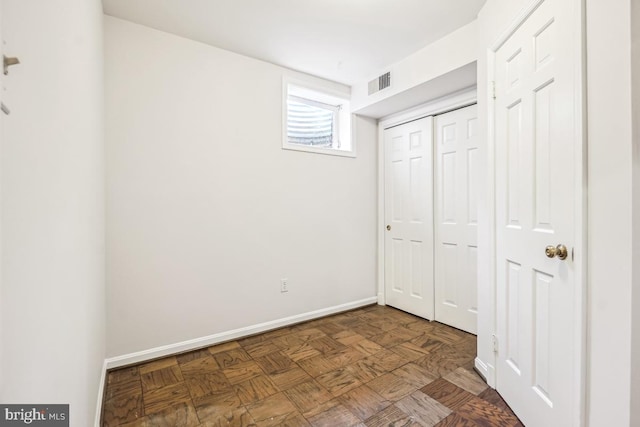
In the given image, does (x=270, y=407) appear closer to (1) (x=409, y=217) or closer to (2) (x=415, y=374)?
(2) (x=415, y=374)

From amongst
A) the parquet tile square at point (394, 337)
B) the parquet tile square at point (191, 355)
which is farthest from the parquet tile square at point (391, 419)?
the parquet tile square at point (191, 355)

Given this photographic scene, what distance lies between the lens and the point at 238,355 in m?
2.24

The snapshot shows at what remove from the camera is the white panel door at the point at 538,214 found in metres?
1.19

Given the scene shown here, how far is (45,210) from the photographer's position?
2.37 ft

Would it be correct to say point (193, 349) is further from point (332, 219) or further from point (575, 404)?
point (575, 404)

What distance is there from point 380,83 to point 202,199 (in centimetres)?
193

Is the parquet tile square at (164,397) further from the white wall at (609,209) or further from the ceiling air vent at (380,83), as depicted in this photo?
the ceiling air vent at (380,83)

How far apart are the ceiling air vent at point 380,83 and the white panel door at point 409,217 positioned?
51 cm

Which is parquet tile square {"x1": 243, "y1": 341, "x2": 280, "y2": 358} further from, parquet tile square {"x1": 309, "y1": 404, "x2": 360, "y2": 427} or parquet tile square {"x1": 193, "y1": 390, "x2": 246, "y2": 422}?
parquet tile square {"x1": 309, "y1": 404, "x2": 360, "y2": 427}

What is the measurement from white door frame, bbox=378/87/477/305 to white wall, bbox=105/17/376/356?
0.58 meters

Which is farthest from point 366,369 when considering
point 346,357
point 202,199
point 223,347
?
point 202,199

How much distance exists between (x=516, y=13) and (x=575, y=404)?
179 cm

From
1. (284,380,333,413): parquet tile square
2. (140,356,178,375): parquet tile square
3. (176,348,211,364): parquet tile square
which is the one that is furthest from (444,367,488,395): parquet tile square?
(140,356,178,375): parquet tile square

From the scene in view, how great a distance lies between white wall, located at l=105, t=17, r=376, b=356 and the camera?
2.07 meters
